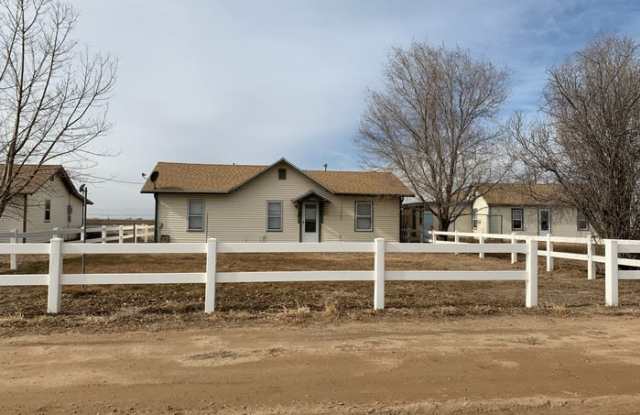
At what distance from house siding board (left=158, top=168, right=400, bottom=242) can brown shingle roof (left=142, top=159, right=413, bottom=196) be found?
427 mm

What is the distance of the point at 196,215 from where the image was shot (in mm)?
24094

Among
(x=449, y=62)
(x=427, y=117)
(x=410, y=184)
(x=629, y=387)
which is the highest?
(x=449, y=62)

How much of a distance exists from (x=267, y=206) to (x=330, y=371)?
1986 cm

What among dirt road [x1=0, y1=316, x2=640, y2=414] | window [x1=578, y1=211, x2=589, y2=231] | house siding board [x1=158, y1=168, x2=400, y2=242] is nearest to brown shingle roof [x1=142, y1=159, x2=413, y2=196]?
house siding board [x1=158, y1=168, x2=400, y2=242]

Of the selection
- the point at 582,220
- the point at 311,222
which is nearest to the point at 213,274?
the point at 582,220

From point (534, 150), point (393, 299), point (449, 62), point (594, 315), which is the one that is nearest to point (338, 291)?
point (393, 299)

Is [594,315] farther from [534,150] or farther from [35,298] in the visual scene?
[35,298]

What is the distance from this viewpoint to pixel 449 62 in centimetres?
2611

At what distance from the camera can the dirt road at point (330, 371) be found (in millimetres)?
4062

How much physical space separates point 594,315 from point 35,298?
9116 mm

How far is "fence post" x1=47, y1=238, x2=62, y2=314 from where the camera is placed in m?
7.22

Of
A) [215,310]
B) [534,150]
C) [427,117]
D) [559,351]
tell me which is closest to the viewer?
[559,351]

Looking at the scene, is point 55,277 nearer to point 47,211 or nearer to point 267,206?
point 267,206

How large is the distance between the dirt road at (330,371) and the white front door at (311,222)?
58.7 feet
